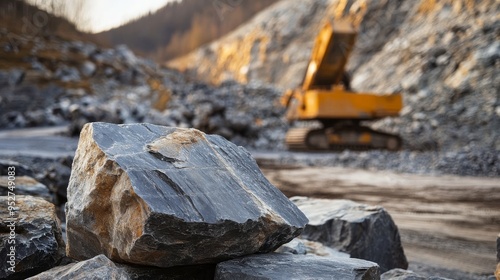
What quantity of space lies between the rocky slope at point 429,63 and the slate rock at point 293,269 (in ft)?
33.3

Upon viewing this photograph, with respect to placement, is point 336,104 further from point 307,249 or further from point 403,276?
point 403,276

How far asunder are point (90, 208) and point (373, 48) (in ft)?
85.4

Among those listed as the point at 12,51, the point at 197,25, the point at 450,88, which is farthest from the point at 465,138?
the point at 197,25

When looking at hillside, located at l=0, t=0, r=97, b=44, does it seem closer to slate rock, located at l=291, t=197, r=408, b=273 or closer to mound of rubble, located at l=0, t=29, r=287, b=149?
mound of rubble, located at l=0, t=29, r=287, b=149

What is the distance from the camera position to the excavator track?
13805 millimetres

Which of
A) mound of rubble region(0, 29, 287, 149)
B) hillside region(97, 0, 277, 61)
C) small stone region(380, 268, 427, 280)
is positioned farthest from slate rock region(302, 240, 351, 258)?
hillside region(97, 0, 277, 61)

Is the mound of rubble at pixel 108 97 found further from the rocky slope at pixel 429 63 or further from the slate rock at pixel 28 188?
the slate rock at pixel 28 188

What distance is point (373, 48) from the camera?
26.0 meters

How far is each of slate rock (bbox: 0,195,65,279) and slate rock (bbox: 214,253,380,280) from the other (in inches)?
30.9

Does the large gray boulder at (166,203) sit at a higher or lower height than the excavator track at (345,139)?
lower

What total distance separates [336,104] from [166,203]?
12.0m

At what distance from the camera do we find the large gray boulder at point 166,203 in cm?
159

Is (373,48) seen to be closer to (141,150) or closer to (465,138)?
(465,138)

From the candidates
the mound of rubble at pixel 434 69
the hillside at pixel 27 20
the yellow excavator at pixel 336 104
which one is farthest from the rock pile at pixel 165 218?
the hillside at pixel 27 20
